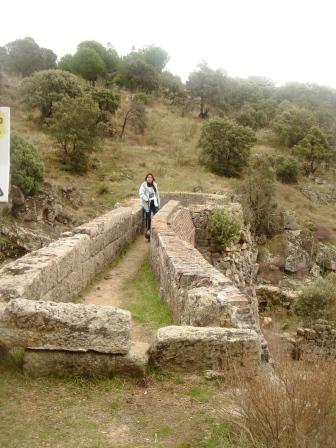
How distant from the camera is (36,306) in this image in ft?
14.2

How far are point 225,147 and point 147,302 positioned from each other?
2868 cm

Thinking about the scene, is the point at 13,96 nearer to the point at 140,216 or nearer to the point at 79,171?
the point at 79,171

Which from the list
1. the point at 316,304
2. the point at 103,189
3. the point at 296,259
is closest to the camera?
the point at 316,304

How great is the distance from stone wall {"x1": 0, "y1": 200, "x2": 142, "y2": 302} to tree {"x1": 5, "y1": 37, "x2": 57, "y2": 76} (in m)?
40.2

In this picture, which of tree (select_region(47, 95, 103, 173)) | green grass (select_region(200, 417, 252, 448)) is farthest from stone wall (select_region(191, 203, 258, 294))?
tree (select_region(47, 95, 103, 173))

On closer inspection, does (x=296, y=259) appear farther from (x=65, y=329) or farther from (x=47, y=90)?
(x=65, y=329)

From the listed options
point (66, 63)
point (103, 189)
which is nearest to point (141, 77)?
point (66, 63)

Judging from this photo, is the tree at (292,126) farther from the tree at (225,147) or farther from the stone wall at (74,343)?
the stone wall at (74,343)

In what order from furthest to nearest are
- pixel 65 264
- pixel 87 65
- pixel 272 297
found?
pixel 87 65, pixel 272 297, pixel 65 264

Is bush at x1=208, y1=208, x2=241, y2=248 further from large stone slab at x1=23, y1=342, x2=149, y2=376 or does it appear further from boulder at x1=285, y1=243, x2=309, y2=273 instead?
boulder at x1=285, y1=243, x2=309, y2=273

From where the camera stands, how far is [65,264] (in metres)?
6.49

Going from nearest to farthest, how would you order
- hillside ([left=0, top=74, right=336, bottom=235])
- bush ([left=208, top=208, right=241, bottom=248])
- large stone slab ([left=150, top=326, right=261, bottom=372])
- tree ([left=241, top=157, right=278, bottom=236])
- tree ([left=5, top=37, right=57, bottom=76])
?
large stone slab ([left=150, top=326, right=261, bottom=372]) < bush ([left=208, top=208, right=241, bottom=248]) < hillside ([left=0, top=74, right=336, bottom=235]) < tree ([left=241, top=157, right=278, bottom=236]) < tree ([left=5, top=37, right=57, bottom=76])

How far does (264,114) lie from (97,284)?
151ft

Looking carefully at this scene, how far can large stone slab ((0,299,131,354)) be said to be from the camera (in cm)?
421
